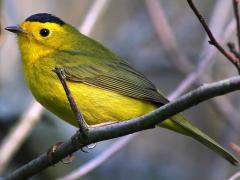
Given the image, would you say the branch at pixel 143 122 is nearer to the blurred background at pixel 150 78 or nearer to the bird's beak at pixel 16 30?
the bird's beak at pixel 16 30

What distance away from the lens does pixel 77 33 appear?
5.46 m

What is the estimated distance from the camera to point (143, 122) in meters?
2.97

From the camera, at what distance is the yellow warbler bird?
4.44 m

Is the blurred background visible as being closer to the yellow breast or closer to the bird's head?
the bird's head

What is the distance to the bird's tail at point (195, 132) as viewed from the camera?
14.0 ft

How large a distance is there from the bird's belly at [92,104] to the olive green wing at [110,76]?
0.22ft

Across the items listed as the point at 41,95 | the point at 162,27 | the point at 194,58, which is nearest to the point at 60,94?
the point at 41,95

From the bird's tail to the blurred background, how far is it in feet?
3.63

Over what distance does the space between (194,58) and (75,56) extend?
2.86 metres

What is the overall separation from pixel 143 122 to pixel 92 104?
151 cm

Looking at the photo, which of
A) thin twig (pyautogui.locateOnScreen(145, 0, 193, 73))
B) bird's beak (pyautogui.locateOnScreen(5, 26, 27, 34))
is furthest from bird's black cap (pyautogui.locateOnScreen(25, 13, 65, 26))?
thin twig (pyautogui.locateOnScreen(145, 0, 193, 73))

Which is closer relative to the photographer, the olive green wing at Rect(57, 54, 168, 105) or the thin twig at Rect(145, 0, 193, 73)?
the olive green wing at Rect(57, 54, 168, 105)

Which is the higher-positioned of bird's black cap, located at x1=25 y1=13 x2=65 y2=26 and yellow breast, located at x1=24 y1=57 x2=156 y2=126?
bird's black cap, located at x1=25 y1=13 x2=65 y2=26

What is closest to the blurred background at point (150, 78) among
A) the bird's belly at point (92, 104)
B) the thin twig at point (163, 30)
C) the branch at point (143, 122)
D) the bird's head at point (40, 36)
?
the thin twig at point (163, 30)
